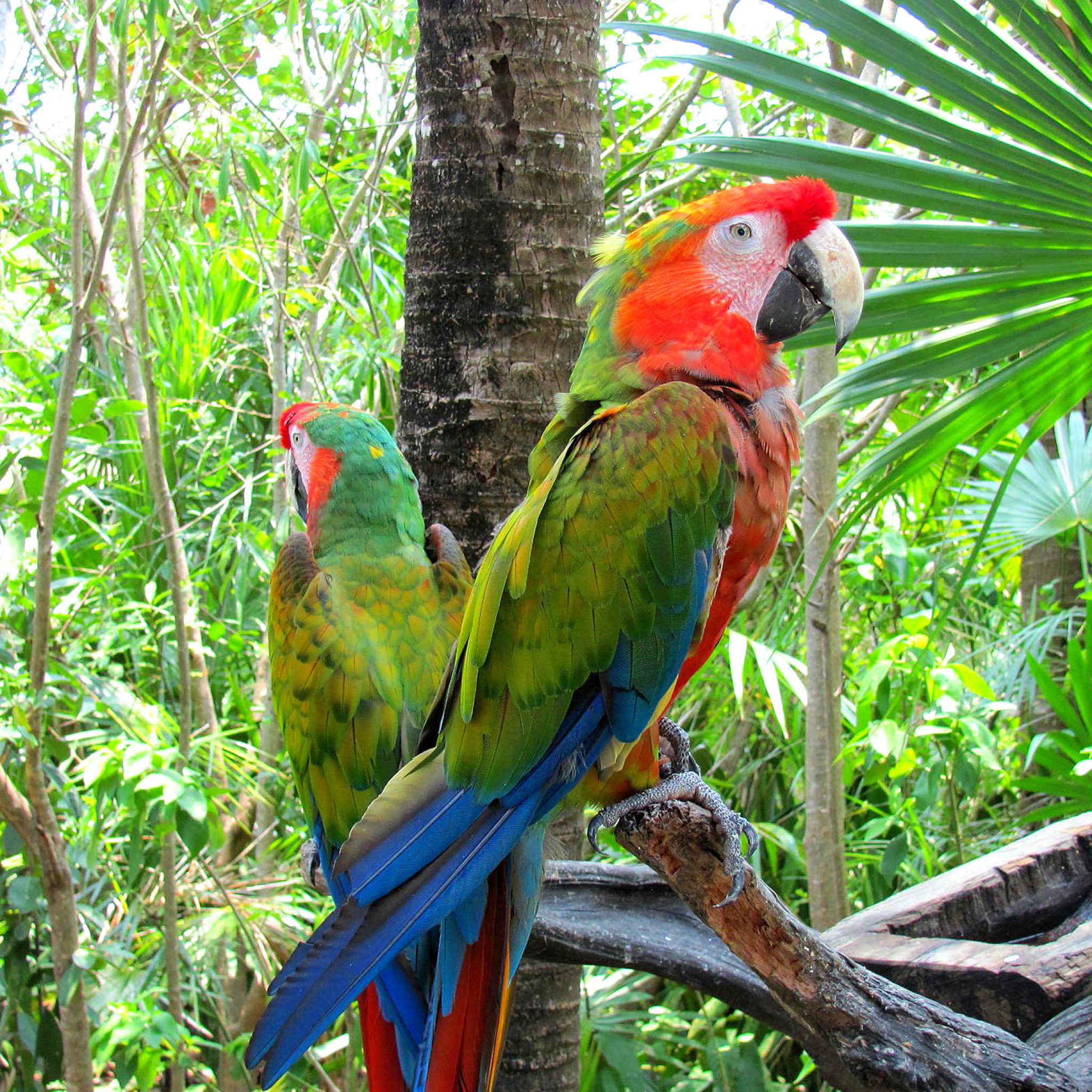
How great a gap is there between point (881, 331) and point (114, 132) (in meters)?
2.38

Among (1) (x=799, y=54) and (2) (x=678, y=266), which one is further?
(1) (x=799, y=54)

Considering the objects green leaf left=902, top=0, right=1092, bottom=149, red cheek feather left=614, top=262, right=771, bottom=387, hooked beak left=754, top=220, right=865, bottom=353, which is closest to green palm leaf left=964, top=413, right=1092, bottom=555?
green leaf left=902, top=0, right=1092, bottom=149

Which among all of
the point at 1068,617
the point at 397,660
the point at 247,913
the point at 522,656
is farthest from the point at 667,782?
the point at 1068,617

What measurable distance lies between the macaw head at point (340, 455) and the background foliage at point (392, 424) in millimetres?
583

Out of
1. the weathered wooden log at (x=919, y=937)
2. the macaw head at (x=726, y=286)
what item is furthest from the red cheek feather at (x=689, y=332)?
the weathered wooden log at (x=919, y=937)

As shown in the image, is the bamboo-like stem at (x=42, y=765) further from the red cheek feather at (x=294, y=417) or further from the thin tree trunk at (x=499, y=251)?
the thin tree trunk at (x=499, y=251)

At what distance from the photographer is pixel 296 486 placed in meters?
1.60

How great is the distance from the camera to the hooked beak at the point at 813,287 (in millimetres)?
1326

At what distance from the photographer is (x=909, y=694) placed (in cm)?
231

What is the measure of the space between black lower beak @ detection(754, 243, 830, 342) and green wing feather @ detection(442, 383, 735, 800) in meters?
0.24

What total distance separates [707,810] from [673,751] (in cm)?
21

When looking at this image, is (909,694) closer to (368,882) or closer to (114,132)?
(368,882)

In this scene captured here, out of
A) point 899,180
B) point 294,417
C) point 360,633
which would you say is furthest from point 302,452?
point 899,180

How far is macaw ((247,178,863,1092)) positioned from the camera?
1071 mm
